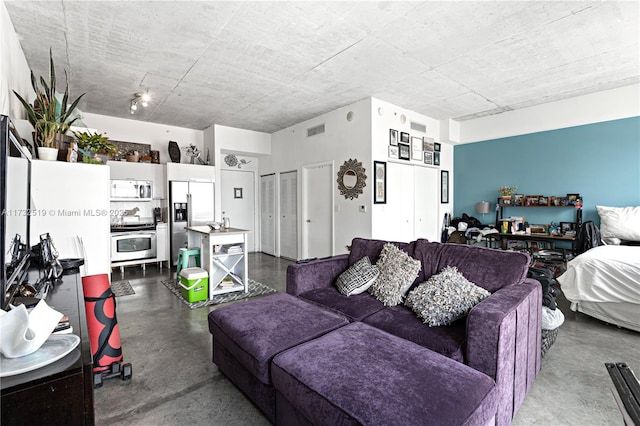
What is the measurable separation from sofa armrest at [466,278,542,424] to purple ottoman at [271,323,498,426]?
0.19 metres

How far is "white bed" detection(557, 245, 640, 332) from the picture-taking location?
2.79 metres

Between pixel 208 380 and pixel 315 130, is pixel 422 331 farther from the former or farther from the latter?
pixel 315 130

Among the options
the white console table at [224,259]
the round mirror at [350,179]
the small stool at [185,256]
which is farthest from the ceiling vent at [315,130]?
the small stool at [185,256]

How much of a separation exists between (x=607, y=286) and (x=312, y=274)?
2.85 meters

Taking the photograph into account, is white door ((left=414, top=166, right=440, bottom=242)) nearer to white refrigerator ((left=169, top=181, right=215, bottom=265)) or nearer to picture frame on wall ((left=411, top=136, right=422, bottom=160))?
picture frame on wall ((left=411, top=136, right=422, bottom=160))

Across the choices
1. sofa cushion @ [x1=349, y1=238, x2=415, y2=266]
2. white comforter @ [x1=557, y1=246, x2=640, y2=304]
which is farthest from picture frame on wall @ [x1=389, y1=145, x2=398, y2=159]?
white comforter @ [x1=557, y1=246, x2=640, y2=304]

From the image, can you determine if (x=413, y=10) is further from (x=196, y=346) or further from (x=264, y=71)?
(x=196, y=346)

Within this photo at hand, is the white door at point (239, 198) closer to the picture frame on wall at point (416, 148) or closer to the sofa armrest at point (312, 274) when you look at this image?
the picture frame on wall at point (416, 148)

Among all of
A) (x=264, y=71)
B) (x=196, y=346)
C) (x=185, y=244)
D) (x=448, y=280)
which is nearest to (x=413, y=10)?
(x=264, y=71)

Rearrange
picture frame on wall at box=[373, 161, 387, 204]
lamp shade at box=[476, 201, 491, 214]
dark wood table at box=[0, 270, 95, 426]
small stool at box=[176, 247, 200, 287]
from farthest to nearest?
lamp shade at box=[476, 201, 491, 214] → picture frame on wall at box=[373, 161, 387, 204] → small stool at box=[176, 247, 200, 287] → dark wood table at box=[0, 270, 95, 426]

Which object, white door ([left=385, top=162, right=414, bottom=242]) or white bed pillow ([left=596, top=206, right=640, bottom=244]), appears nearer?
white bed pillow ([left=596, top=206, right=640, bottom=244])

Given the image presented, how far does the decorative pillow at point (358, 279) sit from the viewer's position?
8.50ft

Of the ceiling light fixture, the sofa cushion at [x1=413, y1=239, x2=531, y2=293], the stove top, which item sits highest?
the ceiling light fixture

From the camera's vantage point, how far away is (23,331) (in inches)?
36.4
